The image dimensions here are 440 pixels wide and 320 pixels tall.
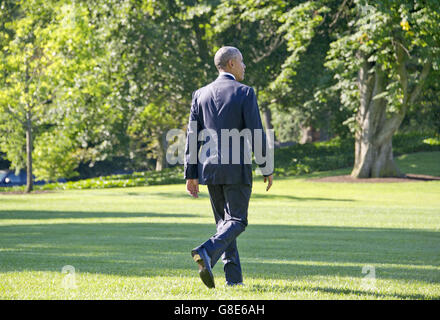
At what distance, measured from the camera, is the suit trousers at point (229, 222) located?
22.7ft

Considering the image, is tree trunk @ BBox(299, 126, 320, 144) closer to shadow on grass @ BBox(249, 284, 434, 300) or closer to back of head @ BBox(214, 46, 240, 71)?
back of head @ BBox(214, 46, 240, 71)

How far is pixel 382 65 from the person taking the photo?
33.2 meters

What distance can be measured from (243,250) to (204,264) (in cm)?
534

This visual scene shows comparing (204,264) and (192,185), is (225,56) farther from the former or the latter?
(204,264)

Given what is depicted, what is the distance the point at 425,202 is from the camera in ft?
92.1

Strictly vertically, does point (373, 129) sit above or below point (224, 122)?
above

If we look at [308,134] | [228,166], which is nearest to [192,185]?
[228,166]

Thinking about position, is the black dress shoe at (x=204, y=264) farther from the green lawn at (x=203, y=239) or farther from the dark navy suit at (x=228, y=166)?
the dark navy suit at (x=228, y=166)

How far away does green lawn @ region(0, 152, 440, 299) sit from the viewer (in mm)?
7141

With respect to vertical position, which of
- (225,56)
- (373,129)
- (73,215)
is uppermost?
(373,129)

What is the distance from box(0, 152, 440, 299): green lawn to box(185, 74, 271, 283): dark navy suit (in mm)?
530

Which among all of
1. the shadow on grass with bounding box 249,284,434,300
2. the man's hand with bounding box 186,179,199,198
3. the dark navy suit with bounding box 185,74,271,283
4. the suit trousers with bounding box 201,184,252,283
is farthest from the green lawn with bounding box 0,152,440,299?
the man's hand with bounding box 186,179,199,198
